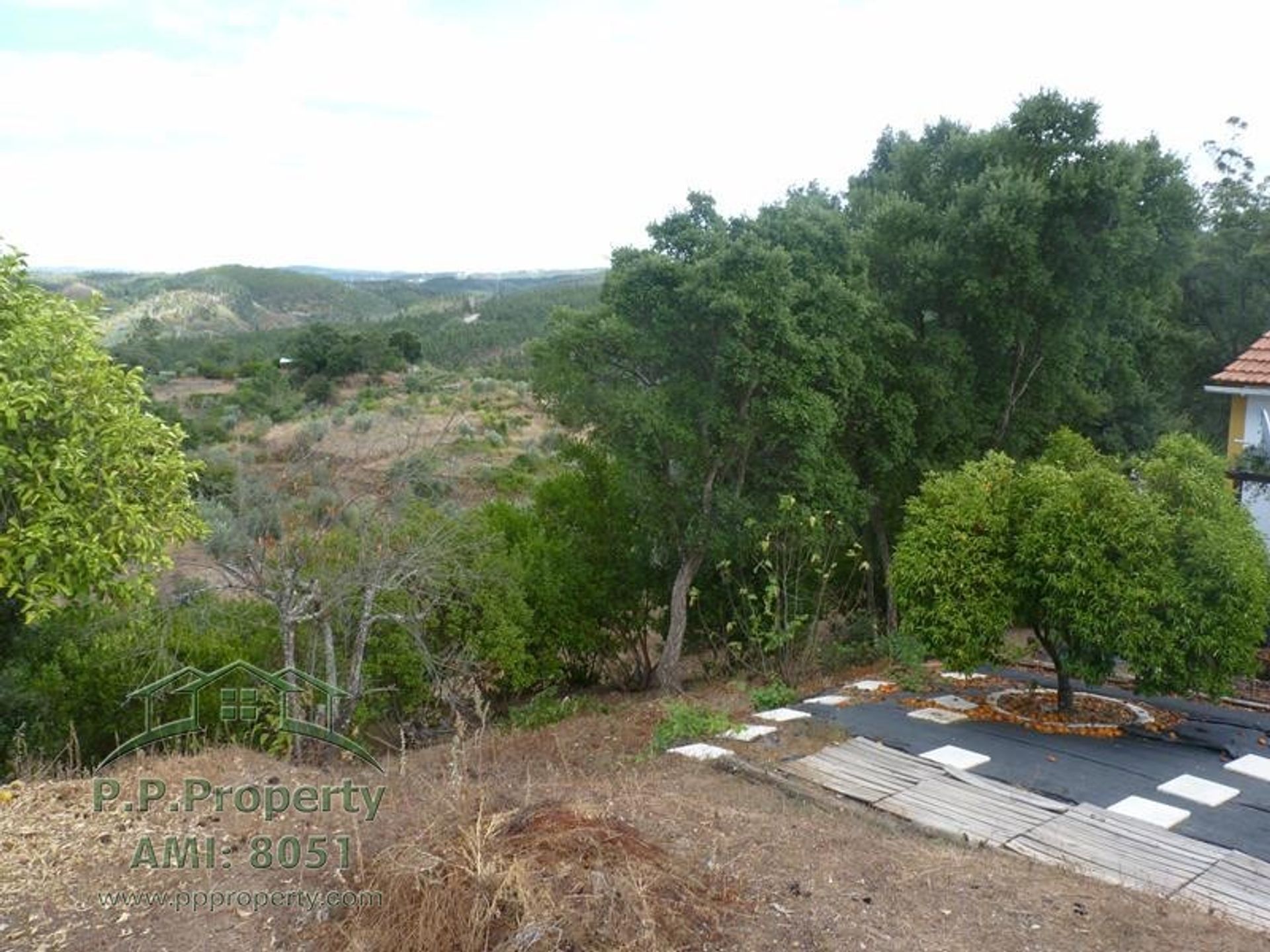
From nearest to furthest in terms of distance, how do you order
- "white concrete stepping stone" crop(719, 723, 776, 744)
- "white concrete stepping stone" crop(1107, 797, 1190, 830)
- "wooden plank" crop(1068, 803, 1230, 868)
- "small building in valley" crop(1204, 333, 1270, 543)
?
"wooden plank" crop(1068, 803, 1230, 868) < "white concrete stepping stone" crop(1107, 797, 1190, 830) < "white concrete stepping stone" crop(719, 723, 776, 744) < "small building in valley" crop(1204, 333, 1270, 543)

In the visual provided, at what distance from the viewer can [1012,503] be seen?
24.6 ft

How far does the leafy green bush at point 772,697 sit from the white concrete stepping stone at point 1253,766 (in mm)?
2989

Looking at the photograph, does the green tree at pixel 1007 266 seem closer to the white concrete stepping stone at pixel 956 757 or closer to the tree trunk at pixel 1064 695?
the tree trunk at pixel 1064 695

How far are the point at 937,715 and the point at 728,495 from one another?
3.26 m

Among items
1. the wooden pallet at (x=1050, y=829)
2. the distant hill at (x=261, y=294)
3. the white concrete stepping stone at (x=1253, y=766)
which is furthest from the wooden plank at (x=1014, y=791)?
the distant hill at (x=261, y=294)

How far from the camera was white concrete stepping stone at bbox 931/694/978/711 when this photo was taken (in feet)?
24.8

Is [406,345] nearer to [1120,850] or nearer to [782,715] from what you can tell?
[782,715]

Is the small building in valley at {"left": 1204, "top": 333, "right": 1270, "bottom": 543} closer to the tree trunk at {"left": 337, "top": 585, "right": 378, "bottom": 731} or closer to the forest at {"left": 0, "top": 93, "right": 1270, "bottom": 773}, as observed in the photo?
the forest at {"left": 0, "top": 93, "right": 1270, "bottom": 773}

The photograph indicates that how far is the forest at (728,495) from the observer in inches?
235

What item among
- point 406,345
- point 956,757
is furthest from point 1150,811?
point 406,345

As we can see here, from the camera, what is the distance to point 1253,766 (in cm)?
636

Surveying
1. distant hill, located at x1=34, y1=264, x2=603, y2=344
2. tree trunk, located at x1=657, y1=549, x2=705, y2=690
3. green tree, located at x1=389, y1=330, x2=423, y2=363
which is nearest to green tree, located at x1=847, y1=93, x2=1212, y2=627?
tree trunk, located at x1=657, y1=549, x2=705, y2=690

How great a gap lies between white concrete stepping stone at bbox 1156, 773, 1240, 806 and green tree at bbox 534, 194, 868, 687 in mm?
4381

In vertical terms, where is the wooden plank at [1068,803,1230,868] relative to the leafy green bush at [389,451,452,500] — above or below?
below
